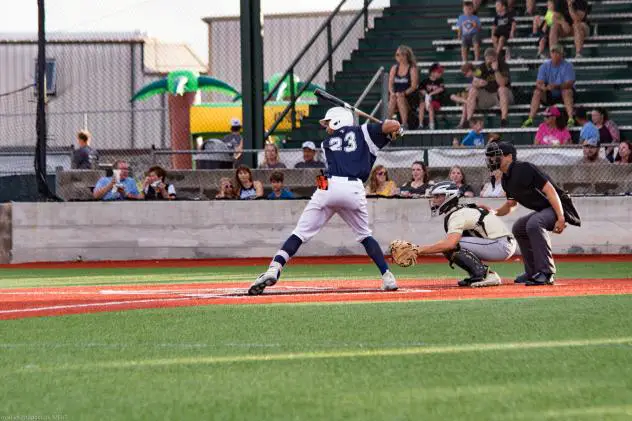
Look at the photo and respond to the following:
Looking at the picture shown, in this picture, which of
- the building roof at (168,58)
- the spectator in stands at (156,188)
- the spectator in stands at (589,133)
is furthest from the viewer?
the building roof at (168,58)

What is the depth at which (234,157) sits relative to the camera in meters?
22.1

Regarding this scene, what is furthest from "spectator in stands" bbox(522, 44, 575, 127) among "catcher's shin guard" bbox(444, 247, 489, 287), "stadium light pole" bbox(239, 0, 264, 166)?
"catcher's shin guard" bbox(444, 247, 489, 287)

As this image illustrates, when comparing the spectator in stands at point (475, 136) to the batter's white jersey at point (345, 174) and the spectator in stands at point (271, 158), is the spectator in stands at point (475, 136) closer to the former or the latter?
the spectator in stands at point (271, 158)

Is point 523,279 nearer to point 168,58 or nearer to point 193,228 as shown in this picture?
point 193,228

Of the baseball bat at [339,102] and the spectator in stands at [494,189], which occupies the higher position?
the baseball bat at [339,102]

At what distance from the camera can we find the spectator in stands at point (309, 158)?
2098cm

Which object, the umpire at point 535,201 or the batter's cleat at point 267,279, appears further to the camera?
the umpire at point 535,201

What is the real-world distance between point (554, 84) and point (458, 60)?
10.5ft

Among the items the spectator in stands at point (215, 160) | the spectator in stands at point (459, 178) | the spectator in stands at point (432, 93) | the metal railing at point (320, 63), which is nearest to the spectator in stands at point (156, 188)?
the spectator in stands at point (215, 160)

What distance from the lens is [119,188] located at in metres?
20.5

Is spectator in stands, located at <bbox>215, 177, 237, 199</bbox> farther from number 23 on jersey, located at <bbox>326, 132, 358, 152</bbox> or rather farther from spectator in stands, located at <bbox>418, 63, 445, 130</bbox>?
number 23 on jersey, located at <bbox>326, 132, 358, 152</bbox>

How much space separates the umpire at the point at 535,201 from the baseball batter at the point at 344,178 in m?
1.26

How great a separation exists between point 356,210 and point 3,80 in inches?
1036

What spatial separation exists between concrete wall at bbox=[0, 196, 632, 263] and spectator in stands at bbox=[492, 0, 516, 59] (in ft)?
21.0
